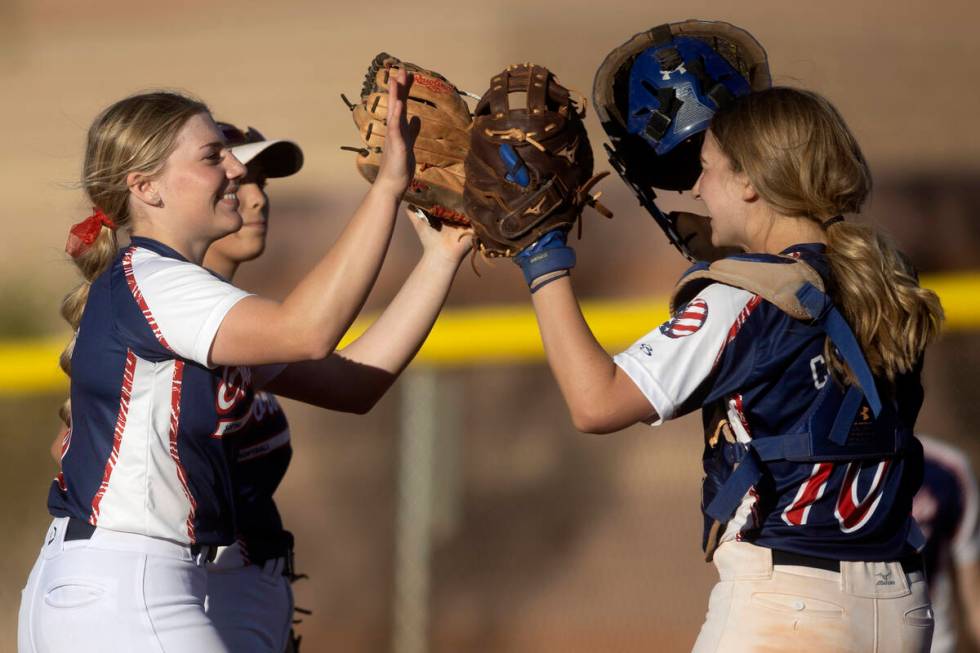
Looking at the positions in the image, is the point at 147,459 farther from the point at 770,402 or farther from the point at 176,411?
the point at 770,402

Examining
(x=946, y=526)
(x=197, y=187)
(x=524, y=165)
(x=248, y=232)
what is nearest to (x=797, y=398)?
(x=524, y=165)

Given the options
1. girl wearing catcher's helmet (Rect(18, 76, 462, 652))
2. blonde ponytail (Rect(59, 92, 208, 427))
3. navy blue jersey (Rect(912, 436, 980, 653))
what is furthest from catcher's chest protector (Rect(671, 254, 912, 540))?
navy blue jersey (Rect(912, 436, 980, 653))

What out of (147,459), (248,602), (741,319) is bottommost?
(248,602)

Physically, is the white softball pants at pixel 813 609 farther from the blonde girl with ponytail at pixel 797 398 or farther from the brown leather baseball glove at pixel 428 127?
the brown leather baseball glove at pixel 428 127

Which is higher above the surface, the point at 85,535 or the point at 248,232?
the point at 248,232

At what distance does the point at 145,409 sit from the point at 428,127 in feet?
2.95

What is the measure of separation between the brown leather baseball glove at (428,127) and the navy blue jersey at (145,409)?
0.59 metres

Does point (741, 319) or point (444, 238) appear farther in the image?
point (444, 238)

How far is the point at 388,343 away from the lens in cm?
286

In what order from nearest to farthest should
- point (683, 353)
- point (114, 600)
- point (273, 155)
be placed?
1. point (683, 353)
2. point (114, 600)
3. point (273, 155)

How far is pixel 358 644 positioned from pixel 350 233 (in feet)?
11.1

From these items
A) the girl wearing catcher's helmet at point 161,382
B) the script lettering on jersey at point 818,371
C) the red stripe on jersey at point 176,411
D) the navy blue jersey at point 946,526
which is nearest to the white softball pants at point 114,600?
the girl wearing catcher's helmet at point 161,382

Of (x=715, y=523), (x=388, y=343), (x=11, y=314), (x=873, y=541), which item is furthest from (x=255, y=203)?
(x=11, y=314)

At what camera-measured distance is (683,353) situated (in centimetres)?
209
